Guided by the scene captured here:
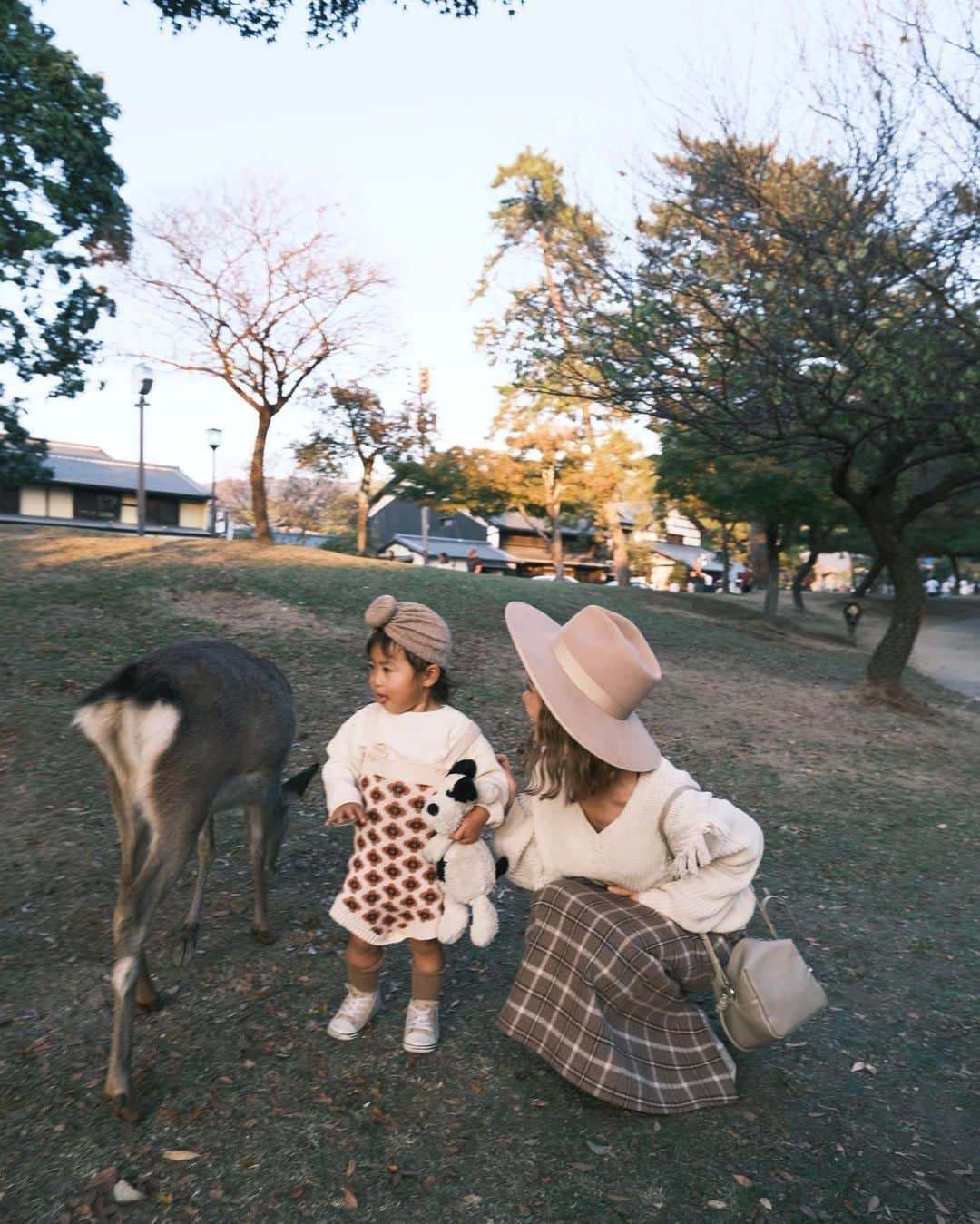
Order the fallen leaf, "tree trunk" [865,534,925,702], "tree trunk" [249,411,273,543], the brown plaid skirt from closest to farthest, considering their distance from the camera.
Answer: the fallen leaf < the brown plaid skirt < "tree trunk" [865,534,925,702] < "tree trunk" [249,411,273,543]

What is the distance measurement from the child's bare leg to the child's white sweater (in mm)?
465

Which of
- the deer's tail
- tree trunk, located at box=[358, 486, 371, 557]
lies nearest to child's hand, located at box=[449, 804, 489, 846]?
the deer's tail

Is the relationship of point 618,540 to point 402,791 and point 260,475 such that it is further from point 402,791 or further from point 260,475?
point 402,791

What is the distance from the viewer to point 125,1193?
7.96 ft

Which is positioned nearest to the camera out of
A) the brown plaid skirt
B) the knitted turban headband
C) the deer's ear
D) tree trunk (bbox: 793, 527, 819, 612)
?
the brown plaid skirt

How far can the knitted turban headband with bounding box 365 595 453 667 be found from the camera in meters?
3.04

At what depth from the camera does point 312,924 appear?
420 cm

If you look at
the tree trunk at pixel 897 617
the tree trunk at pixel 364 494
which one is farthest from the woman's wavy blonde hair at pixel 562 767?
the tree trunk at pixel 364 494

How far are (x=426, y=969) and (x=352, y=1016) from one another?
34 centimetres

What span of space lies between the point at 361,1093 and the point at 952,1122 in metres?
1.93

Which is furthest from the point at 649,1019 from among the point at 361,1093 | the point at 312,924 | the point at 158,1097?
the point at 312,924

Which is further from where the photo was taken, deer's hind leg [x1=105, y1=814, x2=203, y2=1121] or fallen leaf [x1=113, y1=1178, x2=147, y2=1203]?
deer's hind leg [x1=105, y1=814, x2=203, y2=1121]

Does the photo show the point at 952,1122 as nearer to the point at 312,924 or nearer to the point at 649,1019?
the point at 649,1019

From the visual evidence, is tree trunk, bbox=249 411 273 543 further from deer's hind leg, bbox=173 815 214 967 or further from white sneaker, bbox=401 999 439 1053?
white sneaker, bbox=401 999 439 1053
